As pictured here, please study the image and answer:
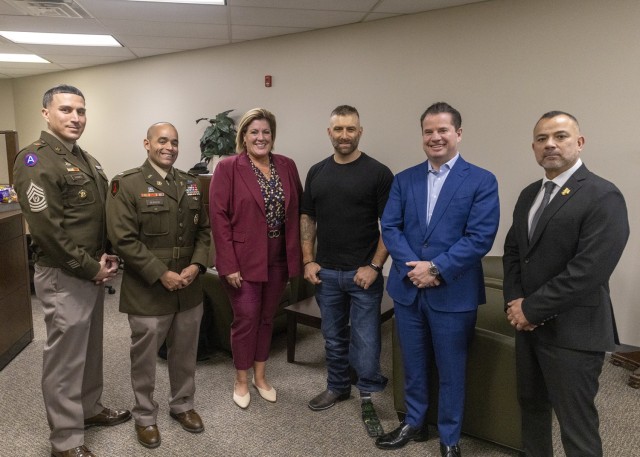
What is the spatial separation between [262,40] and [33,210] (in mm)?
3430

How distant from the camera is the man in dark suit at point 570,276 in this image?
4.90 ft

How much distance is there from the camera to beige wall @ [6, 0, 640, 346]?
306cm

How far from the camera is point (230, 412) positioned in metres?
2.46

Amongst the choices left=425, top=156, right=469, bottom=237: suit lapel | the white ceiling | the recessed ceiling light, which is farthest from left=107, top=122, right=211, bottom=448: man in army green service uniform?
the recessed ceiling light

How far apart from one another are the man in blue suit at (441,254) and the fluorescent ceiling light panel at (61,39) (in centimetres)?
401

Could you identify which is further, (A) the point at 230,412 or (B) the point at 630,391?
(B) the point at 630,391

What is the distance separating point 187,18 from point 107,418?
322cm

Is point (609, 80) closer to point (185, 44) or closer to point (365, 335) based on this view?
point (365, 335)

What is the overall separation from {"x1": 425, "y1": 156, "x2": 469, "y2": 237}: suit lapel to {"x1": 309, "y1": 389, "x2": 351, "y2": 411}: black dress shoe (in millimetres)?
1149

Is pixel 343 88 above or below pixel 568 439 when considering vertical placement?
above

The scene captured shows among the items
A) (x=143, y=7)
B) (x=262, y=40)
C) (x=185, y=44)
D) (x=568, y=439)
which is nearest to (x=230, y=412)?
(x=568, y=439)

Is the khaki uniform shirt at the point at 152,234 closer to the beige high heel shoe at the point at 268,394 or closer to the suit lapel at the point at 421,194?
the beige high heel shoe at the point at 268,394

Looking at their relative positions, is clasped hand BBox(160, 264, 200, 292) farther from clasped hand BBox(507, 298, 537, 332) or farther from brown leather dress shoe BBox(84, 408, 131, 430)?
clasped hand BBox(507, 298, 537, 332)

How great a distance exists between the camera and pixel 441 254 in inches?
73.9
